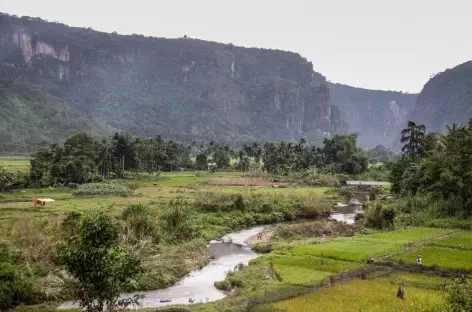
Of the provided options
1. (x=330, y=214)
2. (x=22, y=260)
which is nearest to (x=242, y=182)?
(x=330, y=214)

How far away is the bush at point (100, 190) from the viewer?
55.3m

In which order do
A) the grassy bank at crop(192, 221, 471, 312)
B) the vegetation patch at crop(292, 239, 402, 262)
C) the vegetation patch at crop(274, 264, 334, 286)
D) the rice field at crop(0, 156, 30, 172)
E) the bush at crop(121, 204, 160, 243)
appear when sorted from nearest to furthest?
the grassy bank at crop(192, 221, 471, 312)
the vegetation patch at crop(274, 264, 334, 286)
the vegetation patch at crop(292, 239, 402, 262)
the bush at crop(121, 204, 160, 243)
the rice field at crop(0, 156, 30, 172)

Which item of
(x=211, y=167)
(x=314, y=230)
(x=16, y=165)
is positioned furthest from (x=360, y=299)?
(x=211, y=167)

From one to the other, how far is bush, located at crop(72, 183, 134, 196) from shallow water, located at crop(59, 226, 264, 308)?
835 inches

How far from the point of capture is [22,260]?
25.2 metres

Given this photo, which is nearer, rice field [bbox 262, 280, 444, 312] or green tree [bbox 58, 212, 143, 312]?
green tree [bbox 58, 212, 143, 312]

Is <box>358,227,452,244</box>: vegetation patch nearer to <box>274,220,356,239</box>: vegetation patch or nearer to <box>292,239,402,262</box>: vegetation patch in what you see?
<box>292,239,402,262</box>: vegetation patch

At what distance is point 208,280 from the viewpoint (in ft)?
92.2

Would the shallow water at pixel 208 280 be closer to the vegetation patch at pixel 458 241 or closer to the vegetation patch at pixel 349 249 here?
the vegetation patch at pixel 349 249

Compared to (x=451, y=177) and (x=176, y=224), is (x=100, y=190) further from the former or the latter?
(x=451, y=177)

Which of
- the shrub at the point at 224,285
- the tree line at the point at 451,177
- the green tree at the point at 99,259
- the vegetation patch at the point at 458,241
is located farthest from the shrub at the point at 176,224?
the tree line at the point at 451,177

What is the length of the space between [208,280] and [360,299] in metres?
10.0

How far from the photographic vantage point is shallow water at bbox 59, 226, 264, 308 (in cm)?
2422

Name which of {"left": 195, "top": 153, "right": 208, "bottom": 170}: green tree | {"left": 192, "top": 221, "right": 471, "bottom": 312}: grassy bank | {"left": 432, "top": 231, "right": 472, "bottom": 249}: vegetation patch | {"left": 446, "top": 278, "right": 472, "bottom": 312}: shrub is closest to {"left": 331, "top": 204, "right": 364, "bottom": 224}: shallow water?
{"left": 192, "top": 221, "right": 471, "bottom": 312}: grassy bank
